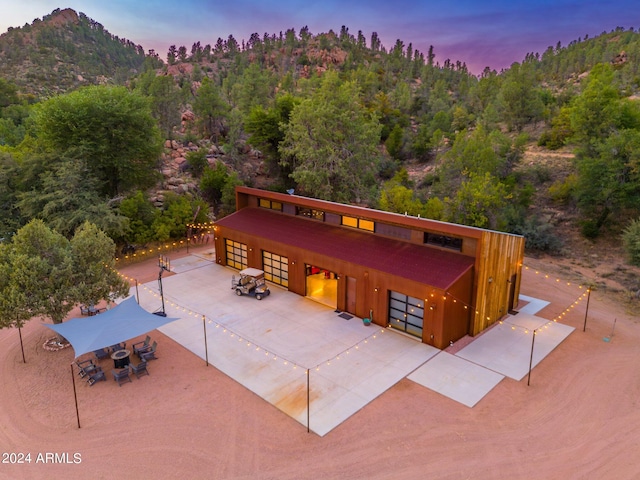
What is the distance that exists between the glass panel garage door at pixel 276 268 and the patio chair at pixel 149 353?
8.03 m

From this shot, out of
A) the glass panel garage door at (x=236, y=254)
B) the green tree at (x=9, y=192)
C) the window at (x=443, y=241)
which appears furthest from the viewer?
the green tree at (x=9, y=192)

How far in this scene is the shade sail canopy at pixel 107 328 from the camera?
1305 cm

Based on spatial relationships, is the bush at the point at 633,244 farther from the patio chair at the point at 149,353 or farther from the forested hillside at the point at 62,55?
the forested hillside at the point at 62,55

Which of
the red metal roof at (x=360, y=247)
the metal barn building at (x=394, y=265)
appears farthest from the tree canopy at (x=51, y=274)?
the red metal roof at (x=360, y=247)

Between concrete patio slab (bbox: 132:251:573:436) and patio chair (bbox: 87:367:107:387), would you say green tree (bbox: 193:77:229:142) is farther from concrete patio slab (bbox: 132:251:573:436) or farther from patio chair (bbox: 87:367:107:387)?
patio chair (bbox: 87:367:107:387)

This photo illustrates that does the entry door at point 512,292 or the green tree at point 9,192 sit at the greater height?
the green tree at point 9,192

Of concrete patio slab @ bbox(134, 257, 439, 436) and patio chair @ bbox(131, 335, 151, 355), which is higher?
patio chair @ bbox(131, 335, 151, 355)

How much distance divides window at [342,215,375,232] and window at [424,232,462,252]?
299 centimetres

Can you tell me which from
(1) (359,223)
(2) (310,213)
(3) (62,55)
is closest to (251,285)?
(2) (310,213)

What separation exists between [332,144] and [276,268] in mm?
17922

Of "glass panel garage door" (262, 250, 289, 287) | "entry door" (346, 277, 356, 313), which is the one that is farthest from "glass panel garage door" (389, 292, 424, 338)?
"glass panel garage door" (262, 250, 289, 287)

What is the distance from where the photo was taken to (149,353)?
14695mm

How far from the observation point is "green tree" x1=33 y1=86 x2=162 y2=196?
1059 inches

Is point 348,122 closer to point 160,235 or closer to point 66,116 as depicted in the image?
point 160,235
